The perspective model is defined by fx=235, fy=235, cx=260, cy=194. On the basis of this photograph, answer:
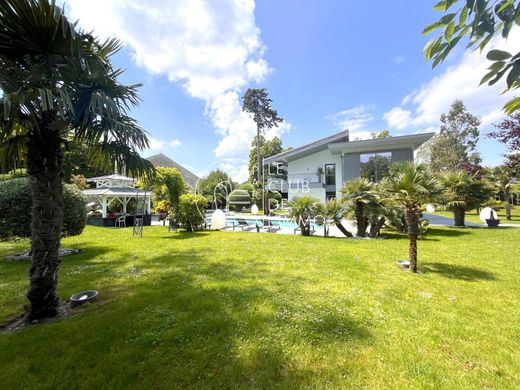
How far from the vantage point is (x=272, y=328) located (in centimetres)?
353

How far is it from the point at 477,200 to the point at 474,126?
28.6m

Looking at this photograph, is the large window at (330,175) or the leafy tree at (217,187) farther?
the leafy tree at (217,187)

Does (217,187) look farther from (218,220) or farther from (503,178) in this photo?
(503,178)

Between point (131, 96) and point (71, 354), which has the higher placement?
point (131, 96)

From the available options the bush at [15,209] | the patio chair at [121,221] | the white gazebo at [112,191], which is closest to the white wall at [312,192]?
the white gazebo at [112,191]

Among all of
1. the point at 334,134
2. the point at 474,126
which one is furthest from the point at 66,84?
the point at 474,126

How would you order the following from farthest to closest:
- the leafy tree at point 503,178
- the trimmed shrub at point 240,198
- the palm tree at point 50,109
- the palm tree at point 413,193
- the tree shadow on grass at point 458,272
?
the trimmed shrub at point 240,198
the leafy tree at point 503,178
the palm tree at point 413,193
the tree shadow on grass at point 458,272
the palm tree at point 50,109

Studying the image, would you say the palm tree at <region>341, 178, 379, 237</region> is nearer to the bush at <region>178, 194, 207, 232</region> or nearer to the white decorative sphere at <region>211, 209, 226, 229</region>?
the white decorative sphere at <region>211, 209, 226, 229</region>

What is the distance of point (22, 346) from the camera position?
3.11m

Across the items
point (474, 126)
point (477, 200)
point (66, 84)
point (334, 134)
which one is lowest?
point (477, 200)

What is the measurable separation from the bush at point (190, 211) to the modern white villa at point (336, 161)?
11.1 meters

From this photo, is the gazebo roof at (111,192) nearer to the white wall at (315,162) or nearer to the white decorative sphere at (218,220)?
the white decorative sphere at (218,220)

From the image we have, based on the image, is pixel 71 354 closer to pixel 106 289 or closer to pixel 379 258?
pixel 106 289

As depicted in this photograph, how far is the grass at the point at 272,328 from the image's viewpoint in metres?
2.62
